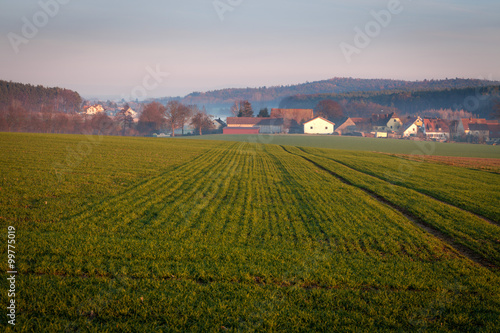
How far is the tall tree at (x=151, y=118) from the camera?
108500 mm

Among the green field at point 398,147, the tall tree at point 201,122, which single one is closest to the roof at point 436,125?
the green field at point 398,147

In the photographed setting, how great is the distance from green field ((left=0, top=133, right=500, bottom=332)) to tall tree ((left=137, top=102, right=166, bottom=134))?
92.8 m

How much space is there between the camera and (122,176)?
65.0ft

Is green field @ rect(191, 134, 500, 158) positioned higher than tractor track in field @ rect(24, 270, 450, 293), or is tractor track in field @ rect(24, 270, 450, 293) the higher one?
green field @ rect(191, 134, 500, 158)

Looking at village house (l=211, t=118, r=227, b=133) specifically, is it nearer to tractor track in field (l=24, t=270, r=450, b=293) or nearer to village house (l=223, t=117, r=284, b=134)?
village house (l=223, t=117, r=284, b=134)

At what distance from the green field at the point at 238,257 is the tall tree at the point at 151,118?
92796mm

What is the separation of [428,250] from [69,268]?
38.2 feet

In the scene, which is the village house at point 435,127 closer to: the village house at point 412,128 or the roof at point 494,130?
the village house at point 412,128

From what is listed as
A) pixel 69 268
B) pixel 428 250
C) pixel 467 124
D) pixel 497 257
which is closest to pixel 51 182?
pixel 69 268

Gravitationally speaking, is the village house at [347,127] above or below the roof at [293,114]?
below

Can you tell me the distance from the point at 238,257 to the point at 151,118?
106828mm

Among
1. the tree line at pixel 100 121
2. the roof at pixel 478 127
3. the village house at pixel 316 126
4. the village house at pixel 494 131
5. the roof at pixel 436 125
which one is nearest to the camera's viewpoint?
the tree line at pixel 100 121

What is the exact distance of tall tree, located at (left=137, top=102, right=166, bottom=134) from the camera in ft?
356

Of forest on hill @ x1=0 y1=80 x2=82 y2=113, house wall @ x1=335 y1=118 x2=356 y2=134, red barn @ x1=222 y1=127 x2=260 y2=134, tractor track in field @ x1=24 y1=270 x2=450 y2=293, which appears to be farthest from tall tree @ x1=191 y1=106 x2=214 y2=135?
tractor track in field @ x1=24 y1=270 x2=450 y2=293
